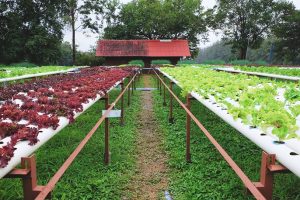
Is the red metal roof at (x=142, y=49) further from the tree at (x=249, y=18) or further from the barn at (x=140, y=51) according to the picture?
the tree at (x=249, y=18)

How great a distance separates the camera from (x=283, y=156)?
8.14ft

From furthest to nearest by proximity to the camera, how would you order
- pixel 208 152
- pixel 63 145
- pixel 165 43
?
pixel 165 43 < pixel 63 145 < pixel 208 152

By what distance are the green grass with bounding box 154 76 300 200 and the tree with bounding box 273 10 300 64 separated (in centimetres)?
4595

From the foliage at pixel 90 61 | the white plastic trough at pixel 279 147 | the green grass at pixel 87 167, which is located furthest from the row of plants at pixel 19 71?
the foliage at pixel 90 61

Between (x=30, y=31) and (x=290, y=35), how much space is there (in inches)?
1443

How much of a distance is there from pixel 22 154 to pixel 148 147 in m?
4.52

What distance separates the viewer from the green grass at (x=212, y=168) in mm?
4605

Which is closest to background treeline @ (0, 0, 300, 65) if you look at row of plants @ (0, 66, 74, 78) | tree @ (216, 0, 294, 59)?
tree @ (216, 0, 294, 59)

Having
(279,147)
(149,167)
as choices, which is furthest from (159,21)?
(279,147)

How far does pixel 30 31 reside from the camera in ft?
133

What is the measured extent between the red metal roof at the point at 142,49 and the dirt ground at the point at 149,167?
31.0 meters

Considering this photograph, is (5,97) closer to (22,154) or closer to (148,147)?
(148,147)

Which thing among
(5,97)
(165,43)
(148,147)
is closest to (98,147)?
(148,147)

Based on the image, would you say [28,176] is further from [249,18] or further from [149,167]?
[249,18]
